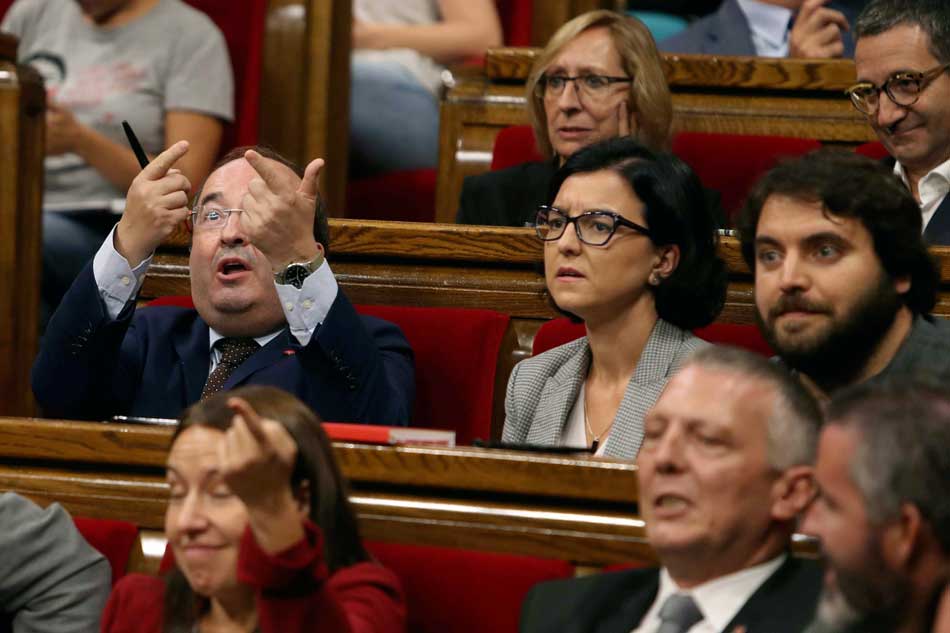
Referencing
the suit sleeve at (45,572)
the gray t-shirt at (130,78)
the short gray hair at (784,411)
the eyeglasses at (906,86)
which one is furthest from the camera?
the gray t-shirt at (130,78)

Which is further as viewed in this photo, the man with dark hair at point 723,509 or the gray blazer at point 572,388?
the gray blazer at point 572,388

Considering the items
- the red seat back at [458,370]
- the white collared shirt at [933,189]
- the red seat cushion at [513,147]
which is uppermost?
the white collared shirt at [933,189]

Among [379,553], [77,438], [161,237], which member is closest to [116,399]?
[161,237]

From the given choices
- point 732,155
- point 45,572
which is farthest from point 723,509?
point 732,155

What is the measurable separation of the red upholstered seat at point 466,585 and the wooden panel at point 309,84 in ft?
3.19

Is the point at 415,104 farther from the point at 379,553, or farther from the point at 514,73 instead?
the point at 379,553

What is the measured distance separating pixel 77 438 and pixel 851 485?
455 mm

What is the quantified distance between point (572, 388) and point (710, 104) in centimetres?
58

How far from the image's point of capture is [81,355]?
1186 millimetres

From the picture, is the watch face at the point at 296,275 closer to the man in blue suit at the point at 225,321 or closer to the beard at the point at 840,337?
the man in blue suit at the point at 225,321

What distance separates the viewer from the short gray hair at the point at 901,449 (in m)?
0.66

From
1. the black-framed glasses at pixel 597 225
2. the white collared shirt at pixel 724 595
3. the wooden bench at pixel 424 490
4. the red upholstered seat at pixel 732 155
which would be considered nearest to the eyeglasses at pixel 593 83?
the red upholstered seat at pixel 732 155

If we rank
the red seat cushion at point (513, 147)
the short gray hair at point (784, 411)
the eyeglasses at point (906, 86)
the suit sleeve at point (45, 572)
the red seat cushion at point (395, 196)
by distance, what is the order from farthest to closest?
the red seat cushion at point (395, 196) < the red seat cushion at point (513, 147) < the eyeglasses at point (906, 86) < the suit sleeve at point (45, 572) < the short gray hair at point (784, 411)

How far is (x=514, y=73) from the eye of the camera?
1699 mm
